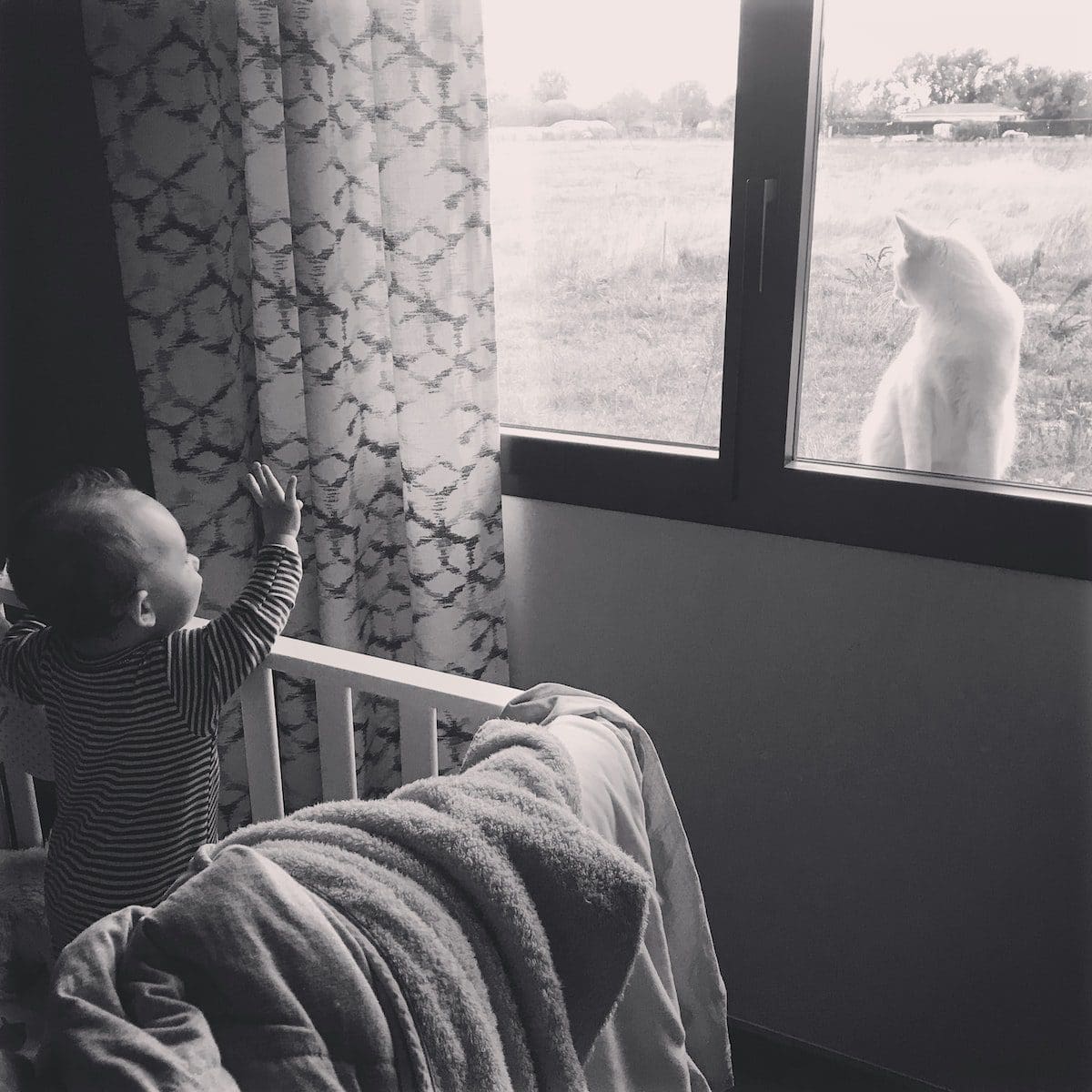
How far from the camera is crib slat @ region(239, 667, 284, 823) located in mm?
1060

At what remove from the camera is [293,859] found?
25.5 inches

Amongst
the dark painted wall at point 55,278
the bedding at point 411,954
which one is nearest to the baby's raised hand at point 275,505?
the bedding at point 411,954

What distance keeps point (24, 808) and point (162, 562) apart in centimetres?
45

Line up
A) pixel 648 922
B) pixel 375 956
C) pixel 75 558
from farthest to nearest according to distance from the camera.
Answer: pixel 75 558
pixel 648 922
pixel 375 956

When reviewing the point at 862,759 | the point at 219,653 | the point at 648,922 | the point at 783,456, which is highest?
the point at 783,456

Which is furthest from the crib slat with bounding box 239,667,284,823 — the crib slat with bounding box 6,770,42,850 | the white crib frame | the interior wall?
the interior wall

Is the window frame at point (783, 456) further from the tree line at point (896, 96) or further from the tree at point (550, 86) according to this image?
the tree at point (550, 86)

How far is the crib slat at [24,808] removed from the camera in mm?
1237

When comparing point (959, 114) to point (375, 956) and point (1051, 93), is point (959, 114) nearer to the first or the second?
point (1051, 93)

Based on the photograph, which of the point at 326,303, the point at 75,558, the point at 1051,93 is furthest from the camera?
the point at 326,303

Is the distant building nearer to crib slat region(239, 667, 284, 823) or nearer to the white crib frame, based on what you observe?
the white crib frame

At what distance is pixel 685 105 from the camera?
54.1 inches

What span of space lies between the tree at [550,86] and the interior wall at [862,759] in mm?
574

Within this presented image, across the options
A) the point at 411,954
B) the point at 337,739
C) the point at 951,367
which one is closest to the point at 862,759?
the point at 951,367
